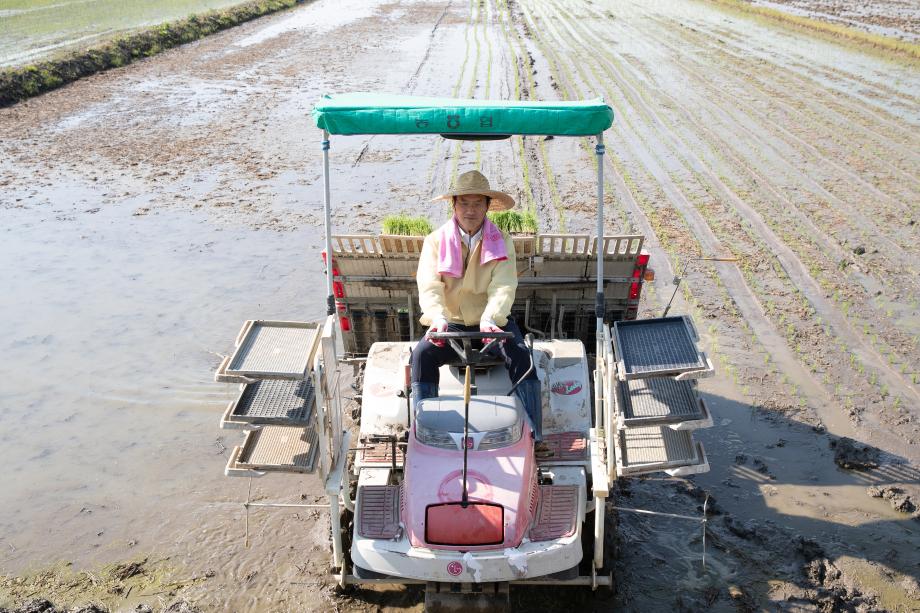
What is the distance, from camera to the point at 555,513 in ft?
14.5

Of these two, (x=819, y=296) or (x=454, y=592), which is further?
(x=819, y=296)

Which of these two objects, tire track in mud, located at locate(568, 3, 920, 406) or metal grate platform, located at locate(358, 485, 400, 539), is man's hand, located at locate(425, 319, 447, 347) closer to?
metal grate platform, located at locate(358, 485, 400, 539)

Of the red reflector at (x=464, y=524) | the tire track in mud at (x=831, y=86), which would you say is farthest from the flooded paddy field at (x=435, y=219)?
the red reflector at (x=464, y=524)

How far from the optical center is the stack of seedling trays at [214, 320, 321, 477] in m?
4.39

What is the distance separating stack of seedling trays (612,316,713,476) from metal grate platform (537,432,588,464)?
306mm

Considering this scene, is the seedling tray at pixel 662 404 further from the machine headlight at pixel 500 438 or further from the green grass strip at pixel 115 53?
the green grass strip at pixel 115 53

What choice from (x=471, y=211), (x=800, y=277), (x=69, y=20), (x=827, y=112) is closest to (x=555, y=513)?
(x=471, y=211)

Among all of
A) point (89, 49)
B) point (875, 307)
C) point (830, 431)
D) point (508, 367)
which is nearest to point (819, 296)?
point (875, 307)

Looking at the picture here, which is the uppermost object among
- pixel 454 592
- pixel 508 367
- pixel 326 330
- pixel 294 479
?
pixel 326 330

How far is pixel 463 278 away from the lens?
5250 millimetres

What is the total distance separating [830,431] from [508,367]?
9.96ft

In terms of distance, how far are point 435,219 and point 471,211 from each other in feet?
18.0

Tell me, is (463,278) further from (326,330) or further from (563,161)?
(563,161)

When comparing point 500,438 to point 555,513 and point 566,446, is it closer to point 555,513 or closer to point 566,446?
point 555,513
